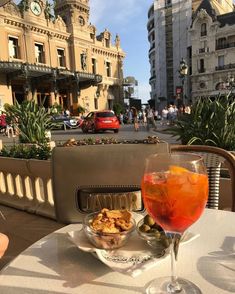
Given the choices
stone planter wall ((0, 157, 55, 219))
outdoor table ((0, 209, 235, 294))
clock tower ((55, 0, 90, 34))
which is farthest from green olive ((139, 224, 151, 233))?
clock tower ((55, 0, 90, 34))

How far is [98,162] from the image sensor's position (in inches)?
65.7

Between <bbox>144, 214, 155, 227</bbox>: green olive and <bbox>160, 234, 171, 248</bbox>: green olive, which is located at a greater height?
<bbox>144, 214, 155, 227</bbox>: green olive

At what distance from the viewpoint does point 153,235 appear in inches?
38.4

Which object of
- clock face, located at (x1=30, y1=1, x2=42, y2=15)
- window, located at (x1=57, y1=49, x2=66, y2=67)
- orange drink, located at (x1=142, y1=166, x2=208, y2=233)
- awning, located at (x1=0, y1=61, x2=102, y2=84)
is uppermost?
clock face, located at (x1=30, y1=1, x2=42, y2=15)

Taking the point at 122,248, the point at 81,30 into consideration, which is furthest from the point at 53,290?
the point at 81,30

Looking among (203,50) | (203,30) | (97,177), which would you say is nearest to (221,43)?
(203,50)

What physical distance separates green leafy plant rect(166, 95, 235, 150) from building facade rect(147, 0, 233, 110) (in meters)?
48.6

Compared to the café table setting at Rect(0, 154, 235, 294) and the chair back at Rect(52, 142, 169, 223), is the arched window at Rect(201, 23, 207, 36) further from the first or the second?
the café table setting at Rect(0, 154, 235, 294)

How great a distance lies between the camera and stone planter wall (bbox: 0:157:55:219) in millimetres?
3740

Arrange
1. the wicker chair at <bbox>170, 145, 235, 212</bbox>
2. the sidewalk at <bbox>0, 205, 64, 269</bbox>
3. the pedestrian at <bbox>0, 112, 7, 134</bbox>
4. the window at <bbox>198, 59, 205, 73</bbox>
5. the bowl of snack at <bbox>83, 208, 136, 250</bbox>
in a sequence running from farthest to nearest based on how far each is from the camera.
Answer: the window at <bbox>198, 59, 205, 73</bbox>
the pedestrian at <bbox>0, 112, 7, 134</bbox>
the sidewalk at <bbox>0, 205, 64, 269</bbox>
the wicker chair at <bbox>170, 145, 235, 212</bbox>
the bowl of snack at <bbox>83, 208, 136, 250</bbox>

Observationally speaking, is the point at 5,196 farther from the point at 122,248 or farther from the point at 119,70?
the point at 119,70

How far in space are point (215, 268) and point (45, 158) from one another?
3.42 metres

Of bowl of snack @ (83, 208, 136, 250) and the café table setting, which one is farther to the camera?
bowl of snack @ (83, 208, 136, 250)

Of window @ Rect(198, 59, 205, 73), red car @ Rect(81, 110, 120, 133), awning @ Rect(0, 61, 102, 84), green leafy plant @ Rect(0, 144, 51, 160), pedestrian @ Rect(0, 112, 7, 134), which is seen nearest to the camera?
green leafy plant @ Rect(0, 144, 51, 160)
